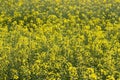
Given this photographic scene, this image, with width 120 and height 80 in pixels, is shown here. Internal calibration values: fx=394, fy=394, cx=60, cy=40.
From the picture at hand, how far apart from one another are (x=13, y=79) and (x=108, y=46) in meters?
2.11

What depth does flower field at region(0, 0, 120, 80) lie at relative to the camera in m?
6.24

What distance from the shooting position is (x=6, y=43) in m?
7.50

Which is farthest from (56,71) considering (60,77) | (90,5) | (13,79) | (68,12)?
(90,5)

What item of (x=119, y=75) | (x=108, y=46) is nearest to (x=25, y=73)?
(x=119, y=75)

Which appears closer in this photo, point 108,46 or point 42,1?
point 108,46

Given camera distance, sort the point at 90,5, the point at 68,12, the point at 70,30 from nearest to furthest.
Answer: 1. the point at 70,30
2. the point at 68,12
3. the point at 90,5

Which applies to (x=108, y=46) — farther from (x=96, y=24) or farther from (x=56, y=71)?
(x=96, y=24)

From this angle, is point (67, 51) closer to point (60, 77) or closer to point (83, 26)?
point (60, 77)

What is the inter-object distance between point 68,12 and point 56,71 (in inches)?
184

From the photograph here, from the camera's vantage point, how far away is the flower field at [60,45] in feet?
20.5

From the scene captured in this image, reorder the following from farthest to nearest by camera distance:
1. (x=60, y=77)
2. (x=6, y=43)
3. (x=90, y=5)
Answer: (x=90, y=5), (x=6, y=43), (x=60, y=77)

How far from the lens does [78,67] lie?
251 inches

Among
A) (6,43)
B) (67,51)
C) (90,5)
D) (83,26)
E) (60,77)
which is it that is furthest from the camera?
(90,5)

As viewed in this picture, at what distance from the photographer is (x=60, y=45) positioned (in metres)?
7.40
